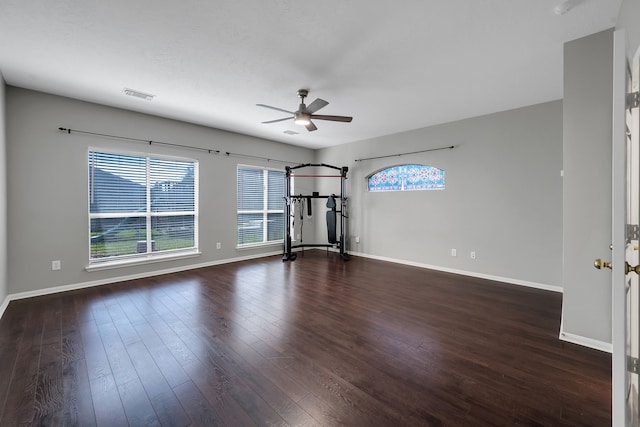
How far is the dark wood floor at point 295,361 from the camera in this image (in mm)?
1575

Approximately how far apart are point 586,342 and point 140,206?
19.6 feet

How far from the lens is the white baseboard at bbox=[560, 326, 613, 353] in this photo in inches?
88.7

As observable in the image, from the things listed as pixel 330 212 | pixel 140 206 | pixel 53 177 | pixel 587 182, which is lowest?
pixel 330 212

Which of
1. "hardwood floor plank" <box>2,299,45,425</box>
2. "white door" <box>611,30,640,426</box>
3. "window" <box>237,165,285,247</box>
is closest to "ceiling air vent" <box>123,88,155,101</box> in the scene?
"window" <box>237,165,285,247</box>

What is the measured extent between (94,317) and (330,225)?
15.3 ft

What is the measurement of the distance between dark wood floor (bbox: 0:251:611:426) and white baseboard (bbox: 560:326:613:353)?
0.08m

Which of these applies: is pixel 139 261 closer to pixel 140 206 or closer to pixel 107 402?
pixel 140 206

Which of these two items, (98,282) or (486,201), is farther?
(486,201)

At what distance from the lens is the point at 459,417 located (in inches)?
60.5

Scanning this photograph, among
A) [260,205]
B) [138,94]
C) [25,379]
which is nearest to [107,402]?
[25,379]

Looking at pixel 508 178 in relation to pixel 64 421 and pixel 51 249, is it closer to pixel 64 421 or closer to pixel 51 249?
pixel 64 421

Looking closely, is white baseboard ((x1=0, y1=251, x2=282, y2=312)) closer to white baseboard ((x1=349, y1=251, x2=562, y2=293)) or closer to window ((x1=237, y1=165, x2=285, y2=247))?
window ((x1=237, y1=165, x2=285, y2=247))

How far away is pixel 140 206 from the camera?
443 cm

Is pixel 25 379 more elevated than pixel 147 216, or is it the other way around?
pixel 147 216
